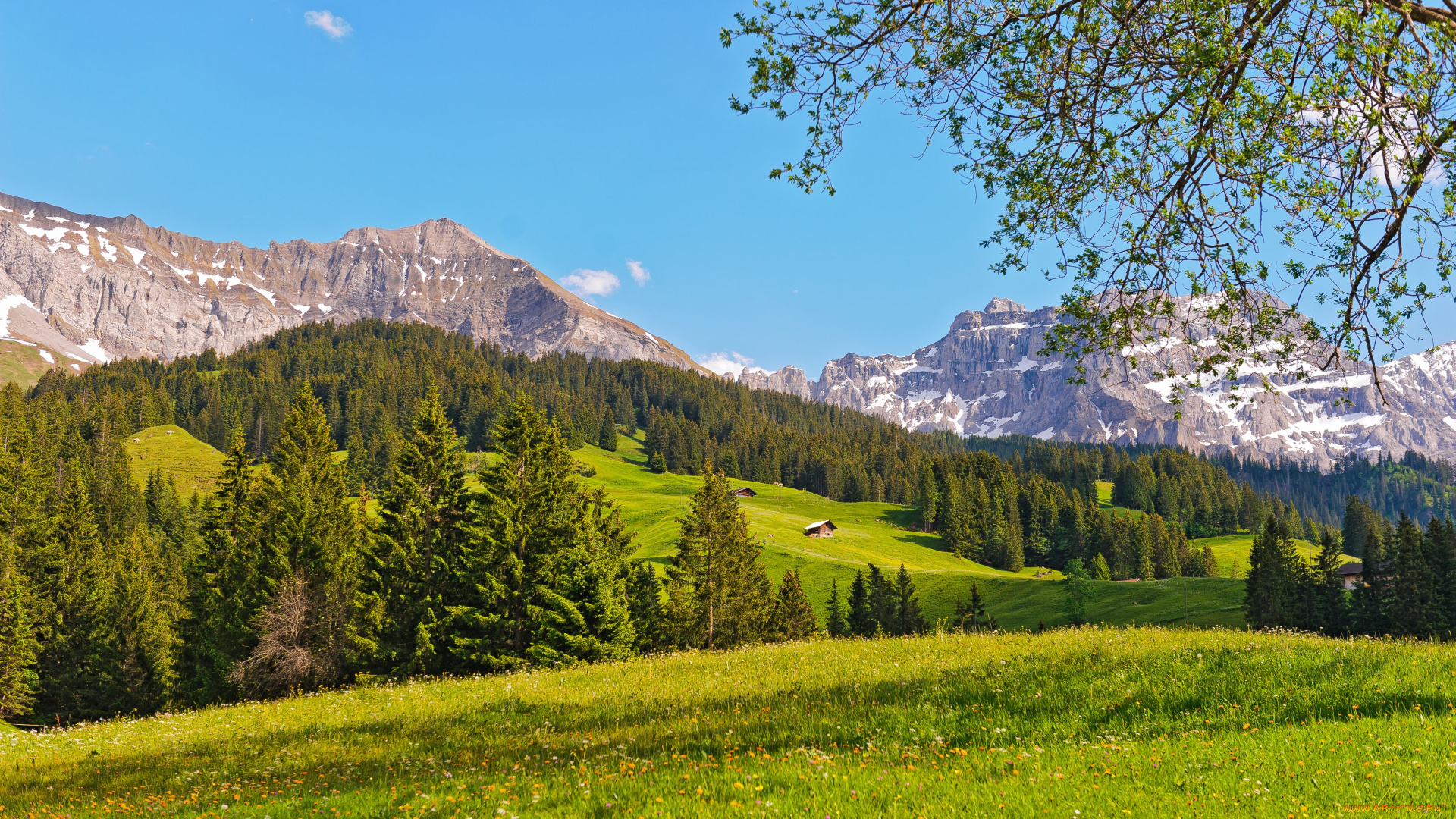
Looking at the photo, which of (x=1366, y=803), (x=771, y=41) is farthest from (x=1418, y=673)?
(x=771, y=41)

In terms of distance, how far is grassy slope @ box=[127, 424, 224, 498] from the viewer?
130 metres

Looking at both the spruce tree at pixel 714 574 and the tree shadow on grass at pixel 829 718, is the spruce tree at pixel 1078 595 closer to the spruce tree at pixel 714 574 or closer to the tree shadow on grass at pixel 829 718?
the spruce tree at pixel 714 574

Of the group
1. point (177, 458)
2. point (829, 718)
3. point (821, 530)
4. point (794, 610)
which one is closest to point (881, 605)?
point (794, 610)

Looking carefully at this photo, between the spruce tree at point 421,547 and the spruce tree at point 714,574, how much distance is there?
1731 centimetres

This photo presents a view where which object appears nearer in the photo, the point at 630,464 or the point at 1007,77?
the point at 1007,77

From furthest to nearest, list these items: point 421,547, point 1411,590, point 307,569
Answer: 1. point 1411,590
2. point 307,569
3. point 421,547

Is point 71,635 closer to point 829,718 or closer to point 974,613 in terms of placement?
point 829,718

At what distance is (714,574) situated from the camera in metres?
49.6

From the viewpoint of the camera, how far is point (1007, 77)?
10055 millimetres

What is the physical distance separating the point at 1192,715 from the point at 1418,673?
11.5 feet

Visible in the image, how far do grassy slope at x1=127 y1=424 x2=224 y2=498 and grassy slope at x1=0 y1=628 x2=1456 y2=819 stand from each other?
135854 mm

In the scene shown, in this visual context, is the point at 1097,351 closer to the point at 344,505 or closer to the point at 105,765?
the point at 105,765

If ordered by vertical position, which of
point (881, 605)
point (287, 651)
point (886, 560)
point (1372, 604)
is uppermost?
point (287, 651)

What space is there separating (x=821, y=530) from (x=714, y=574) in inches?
3193
